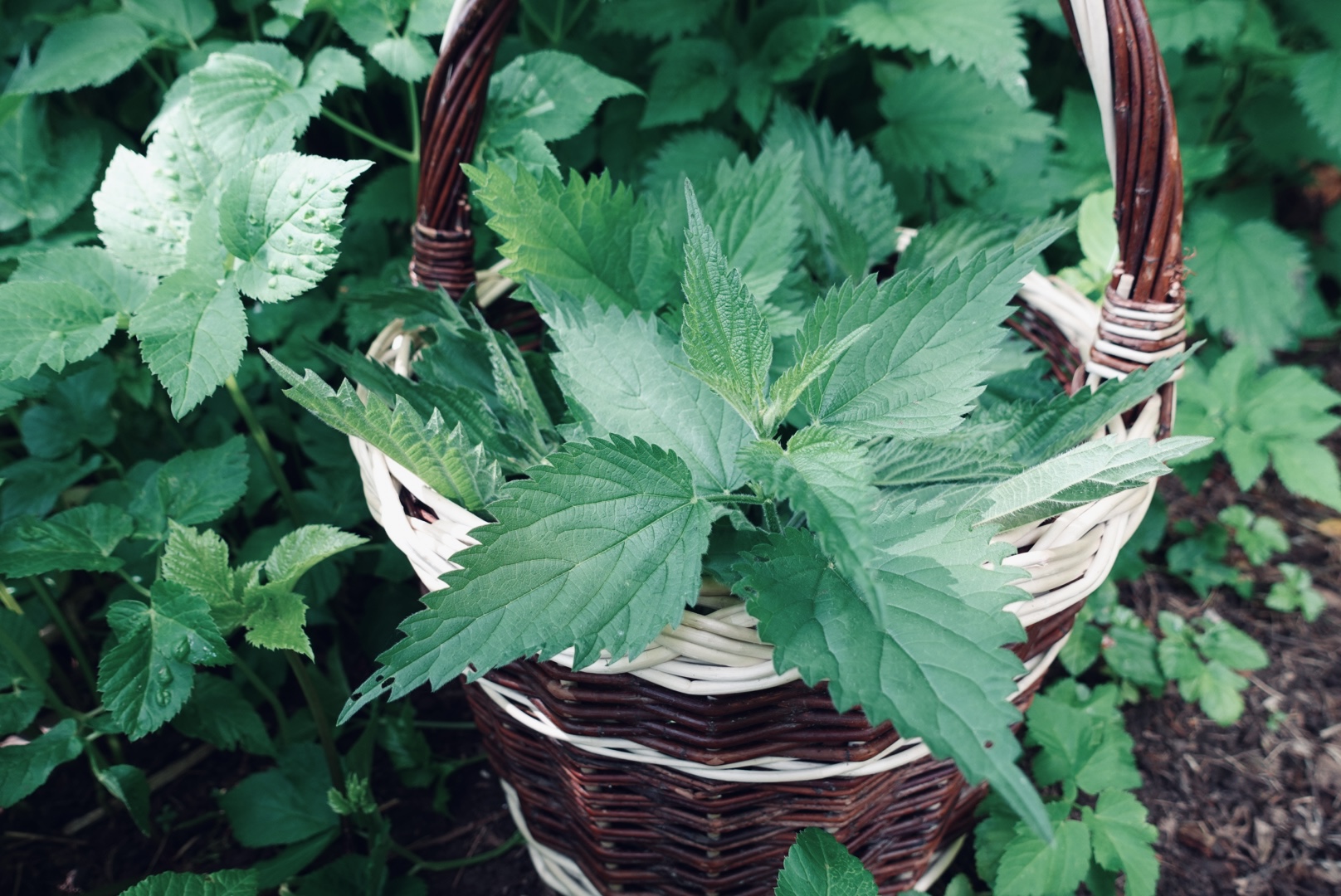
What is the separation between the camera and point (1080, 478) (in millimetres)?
670

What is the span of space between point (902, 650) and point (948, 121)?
0.96 m

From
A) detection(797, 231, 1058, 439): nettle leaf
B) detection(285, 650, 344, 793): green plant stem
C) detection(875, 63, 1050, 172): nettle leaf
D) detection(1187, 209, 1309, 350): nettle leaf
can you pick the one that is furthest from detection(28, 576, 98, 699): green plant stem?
detection(1187, 209, 1309, 350): nettle leaf

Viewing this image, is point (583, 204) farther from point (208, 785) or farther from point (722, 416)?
point (208, 785)

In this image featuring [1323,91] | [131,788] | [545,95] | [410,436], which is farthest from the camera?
[1323,91]

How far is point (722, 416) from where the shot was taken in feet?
2.51

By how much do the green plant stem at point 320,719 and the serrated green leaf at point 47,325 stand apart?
13.0 inches

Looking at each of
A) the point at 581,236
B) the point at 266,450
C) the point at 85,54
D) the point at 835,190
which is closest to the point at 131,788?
the point at 266,450

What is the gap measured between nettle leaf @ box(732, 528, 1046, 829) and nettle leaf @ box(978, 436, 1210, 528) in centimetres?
7

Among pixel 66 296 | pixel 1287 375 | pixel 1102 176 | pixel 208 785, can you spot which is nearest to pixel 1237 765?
pixel 1287 375

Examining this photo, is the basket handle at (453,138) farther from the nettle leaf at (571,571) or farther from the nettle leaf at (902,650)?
the nettle leaf at (902,650)

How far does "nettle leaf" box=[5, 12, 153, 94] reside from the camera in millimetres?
1071

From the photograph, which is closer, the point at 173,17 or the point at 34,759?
the point at 34,759

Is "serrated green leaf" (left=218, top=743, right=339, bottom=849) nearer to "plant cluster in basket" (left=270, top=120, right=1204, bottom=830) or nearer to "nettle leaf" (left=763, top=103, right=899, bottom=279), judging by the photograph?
"plant cluster in basket" (left=270, top=120, right=1204, bottom=830)

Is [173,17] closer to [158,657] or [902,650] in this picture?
[158,657]
